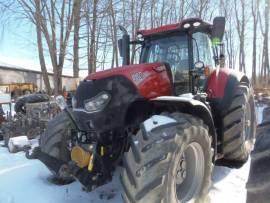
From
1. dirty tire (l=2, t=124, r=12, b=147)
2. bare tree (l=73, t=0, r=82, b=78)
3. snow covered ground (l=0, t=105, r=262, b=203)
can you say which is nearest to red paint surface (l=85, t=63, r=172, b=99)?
snow covered ground (l=0, t=105, r=262, b=203)

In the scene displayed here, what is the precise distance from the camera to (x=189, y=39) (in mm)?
4559

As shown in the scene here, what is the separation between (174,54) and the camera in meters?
4.65

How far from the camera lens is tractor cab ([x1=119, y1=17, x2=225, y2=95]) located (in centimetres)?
441

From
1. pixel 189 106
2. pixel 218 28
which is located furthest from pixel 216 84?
pixel 189 106

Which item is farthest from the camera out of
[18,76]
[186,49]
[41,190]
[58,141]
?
[18,76]

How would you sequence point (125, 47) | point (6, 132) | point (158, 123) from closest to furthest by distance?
point (158, 123) → point (125, 47) → point (6, 132)

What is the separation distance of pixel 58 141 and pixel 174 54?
5.99 feet

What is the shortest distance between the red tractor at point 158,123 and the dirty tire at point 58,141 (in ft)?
0.04

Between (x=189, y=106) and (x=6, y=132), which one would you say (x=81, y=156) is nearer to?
(x=189, y=106)

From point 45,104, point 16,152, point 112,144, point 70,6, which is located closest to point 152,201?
point 112,144

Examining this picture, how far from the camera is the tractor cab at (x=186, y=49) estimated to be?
14.5 ft

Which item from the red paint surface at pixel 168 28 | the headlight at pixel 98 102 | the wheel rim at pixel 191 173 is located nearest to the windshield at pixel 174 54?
the red paint surface at pixel 168 28

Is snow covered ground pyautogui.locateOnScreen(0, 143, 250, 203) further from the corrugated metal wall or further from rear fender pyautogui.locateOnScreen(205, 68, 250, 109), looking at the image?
the corrugated metal wall

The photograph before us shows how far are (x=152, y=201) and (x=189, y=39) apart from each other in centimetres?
241
